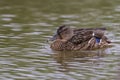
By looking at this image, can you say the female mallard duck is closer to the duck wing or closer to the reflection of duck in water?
the duck wing

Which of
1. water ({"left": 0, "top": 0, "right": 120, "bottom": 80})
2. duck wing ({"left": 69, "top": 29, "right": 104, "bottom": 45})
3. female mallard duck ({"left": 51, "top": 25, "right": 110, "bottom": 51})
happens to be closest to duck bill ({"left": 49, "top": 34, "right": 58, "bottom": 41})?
female mallard duck ({"left": 51, "top": 25, "right": 110, "bottom": 51})

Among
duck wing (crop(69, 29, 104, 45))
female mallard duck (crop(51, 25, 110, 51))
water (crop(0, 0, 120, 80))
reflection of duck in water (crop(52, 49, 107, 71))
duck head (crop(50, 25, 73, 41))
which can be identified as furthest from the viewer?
duck head (crop(50, 25, 73, 41))

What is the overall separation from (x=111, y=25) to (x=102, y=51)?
2081 millimetres

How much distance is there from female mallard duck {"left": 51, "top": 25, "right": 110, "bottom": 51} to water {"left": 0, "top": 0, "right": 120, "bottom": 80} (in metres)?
0.24

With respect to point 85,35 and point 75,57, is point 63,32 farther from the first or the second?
point 75,57

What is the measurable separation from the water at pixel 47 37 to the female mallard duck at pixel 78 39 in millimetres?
242

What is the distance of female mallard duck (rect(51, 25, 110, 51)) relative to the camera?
13.2 metres

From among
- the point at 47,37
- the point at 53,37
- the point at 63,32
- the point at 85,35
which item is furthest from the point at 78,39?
the point at 47,37

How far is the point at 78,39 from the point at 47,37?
2.94 ft

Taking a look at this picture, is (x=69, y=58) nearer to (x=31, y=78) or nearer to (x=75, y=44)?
(x=75, y=44)

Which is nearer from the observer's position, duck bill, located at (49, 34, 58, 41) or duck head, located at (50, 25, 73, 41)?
duck bill, located at (49, 34, 58, 41)

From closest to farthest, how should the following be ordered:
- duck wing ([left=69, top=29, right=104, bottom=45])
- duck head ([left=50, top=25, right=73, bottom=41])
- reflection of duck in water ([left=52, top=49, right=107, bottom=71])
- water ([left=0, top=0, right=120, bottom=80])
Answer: water ([left=0, top=0, right=120, bottom=80]) < reflection of duck in water ([left=52, top=49, right=107, bottom=71]) < duck wing ([left=69, top=29, right=104, bottom=45]) < duck head ([left=50, top=25, right=73, bottom=41])

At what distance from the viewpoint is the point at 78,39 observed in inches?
525

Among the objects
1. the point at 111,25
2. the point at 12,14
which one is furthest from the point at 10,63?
the point at 12,14
